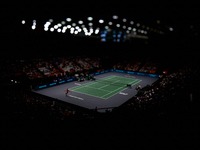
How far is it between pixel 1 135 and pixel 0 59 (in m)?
24.6

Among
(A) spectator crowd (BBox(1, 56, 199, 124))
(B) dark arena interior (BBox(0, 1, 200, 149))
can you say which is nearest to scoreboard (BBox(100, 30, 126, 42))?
(B) dark arena interior (BBox(0, 1, 200, 149))

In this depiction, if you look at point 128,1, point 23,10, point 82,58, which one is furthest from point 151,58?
point 23,10

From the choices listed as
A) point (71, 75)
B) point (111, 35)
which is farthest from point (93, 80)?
point (111, 35)

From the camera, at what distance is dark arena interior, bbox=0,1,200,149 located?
256 inches

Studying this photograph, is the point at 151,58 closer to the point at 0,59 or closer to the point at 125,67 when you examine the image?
the point at 125,67

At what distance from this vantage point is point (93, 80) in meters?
32.2

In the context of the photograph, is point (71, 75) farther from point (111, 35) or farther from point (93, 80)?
point (111, 35)

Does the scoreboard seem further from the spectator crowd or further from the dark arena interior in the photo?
the spectator crowd

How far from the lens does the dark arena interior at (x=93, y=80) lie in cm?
651

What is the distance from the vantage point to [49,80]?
28.9 meters

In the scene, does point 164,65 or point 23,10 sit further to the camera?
point 164,65

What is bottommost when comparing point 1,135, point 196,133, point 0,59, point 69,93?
point 69,93

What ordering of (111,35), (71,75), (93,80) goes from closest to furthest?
(93,80), (71,75), (111,35)

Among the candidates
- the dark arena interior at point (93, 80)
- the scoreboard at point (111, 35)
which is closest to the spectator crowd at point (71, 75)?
the dark arena interior at point (93, 80)
